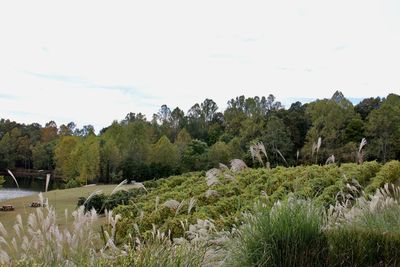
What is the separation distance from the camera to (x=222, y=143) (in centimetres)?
4688

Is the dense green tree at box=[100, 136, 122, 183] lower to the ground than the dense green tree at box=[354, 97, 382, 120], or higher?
lower

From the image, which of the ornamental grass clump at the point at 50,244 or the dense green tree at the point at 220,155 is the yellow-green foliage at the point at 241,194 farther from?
the dense green tree at the point at 220,155

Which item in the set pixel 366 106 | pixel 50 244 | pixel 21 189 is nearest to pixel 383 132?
pixel 366 106

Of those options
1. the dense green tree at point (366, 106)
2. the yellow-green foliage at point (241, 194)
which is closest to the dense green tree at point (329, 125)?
the dense green tree at point (366, 106)

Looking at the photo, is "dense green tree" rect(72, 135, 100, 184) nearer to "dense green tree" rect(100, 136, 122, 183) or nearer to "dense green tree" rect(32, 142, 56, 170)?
"dense green tree" rect(100, 136, 122, 183)

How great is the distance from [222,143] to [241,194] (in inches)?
1432

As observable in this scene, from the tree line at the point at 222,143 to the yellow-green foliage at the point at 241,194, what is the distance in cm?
Result: 1139

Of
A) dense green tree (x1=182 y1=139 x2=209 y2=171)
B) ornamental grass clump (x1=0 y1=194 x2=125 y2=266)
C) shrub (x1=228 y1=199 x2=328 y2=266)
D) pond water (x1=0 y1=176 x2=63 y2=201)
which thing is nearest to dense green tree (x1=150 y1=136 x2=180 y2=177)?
dense green tree (x1=182 y1=139 x2=209 y2=171)

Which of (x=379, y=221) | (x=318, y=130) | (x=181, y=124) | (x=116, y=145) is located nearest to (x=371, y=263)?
(x=379, y=221)

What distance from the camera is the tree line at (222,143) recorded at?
129 ft

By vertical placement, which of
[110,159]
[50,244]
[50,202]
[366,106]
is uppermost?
[366,106]

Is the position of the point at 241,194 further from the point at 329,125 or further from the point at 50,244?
the point at 329,125

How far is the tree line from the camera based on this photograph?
39.3m

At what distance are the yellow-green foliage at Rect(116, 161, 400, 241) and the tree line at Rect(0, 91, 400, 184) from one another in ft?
37.4
